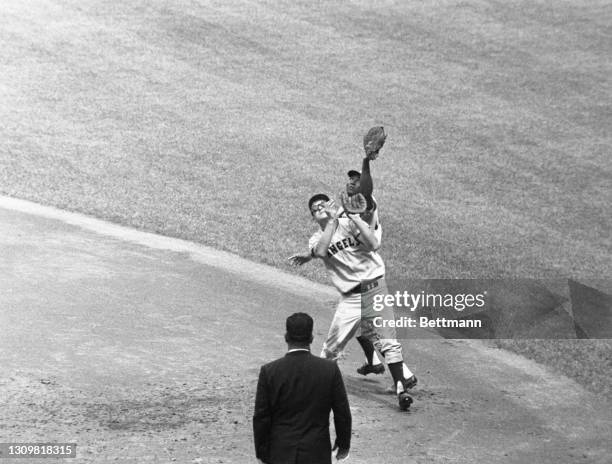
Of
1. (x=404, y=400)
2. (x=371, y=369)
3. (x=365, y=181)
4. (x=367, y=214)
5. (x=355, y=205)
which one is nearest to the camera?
(x=365, y=181)

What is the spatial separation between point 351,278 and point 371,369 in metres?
1.60

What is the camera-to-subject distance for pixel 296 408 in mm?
6965

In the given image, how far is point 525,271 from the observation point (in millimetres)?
17750

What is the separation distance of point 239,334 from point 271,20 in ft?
79.7

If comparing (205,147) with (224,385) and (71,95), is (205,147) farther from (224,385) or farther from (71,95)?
(224,385)

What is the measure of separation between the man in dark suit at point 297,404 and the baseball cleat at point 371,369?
4.60 meters

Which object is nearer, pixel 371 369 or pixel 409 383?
pixel 409 383

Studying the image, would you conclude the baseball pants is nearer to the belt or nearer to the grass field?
the belt

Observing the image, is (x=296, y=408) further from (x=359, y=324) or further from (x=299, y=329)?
(x=359, y=324)

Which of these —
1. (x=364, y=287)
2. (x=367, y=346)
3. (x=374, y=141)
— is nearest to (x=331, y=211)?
(x=364, y=287)

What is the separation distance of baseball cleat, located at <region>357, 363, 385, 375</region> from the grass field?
10.3 feet

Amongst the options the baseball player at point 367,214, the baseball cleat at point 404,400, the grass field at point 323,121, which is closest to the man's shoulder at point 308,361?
the baseball player at point 367,214

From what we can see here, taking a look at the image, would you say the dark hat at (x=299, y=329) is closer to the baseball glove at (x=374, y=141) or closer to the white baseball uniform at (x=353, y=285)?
the baseball glove at (x=374, y=141)

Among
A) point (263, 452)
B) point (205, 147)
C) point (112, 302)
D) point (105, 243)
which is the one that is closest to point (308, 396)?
point (263, 452)
